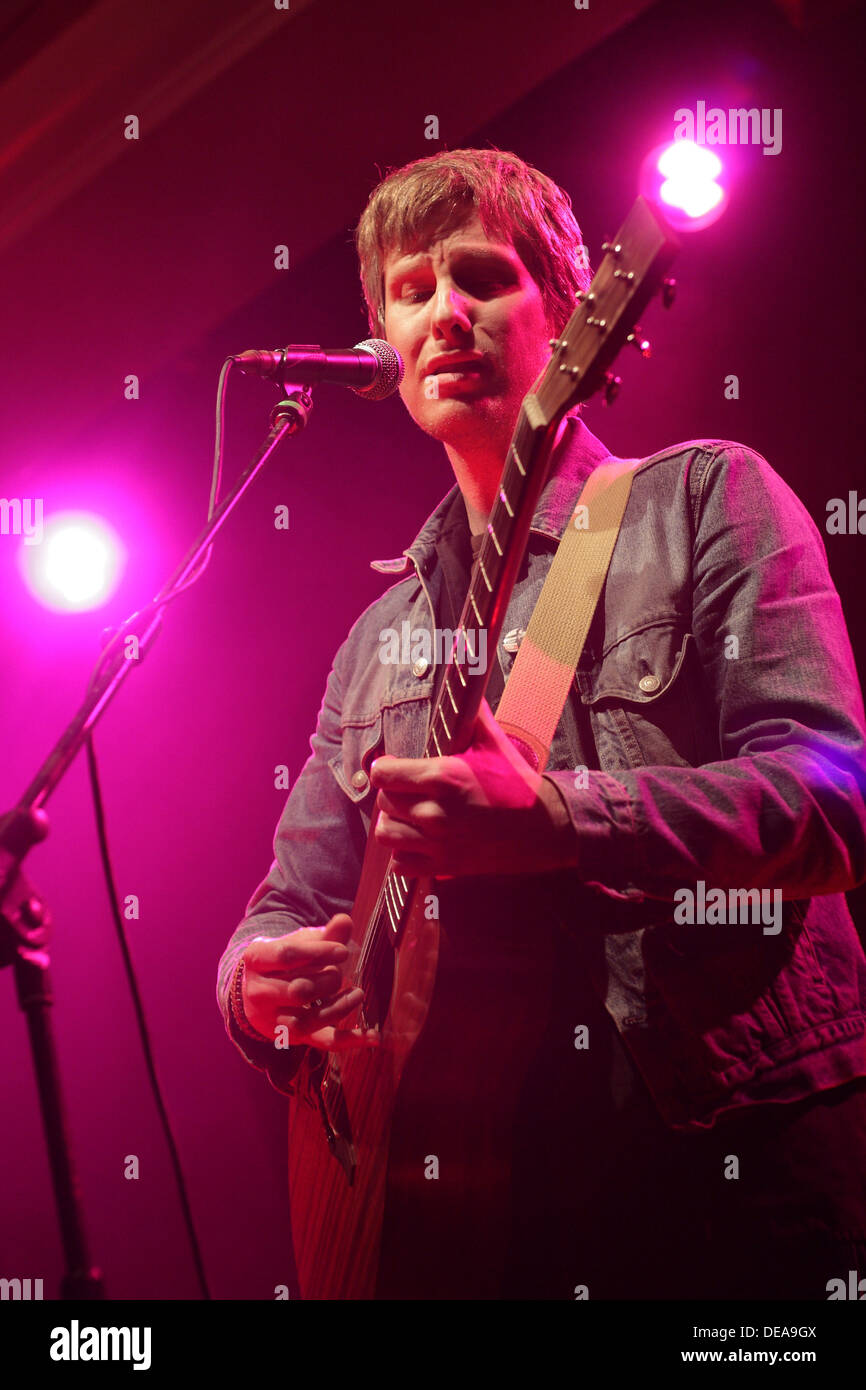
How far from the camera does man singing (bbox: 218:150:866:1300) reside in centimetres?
121

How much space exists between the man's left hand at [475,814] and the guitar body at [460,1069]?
0.49 feet

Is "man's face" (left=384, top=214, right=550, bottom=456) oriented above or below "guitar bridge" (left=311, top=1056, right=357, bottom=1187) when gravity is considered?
above

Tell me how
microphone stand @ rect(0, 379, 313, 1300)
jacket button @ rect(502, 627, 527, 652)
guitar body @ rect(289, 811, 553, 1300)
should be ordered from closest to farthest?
microphone stand @ rect(0, 379, 313, 1300)
guitar body @ rect(289, 811, 553, 1300)
jacket button @ rect(502, 627, 527, 652)

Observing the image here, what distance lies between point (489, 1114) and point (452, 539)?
3.52 feet

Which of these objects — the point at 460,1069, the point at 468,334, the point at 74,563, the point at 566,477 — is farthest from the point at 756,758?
Result: the point at 74,563

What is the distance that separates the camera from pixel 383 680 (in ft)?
6.53

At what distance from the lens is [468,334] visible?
6.05 ft

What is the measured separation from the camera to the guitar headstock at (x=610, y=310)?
116 centimetres

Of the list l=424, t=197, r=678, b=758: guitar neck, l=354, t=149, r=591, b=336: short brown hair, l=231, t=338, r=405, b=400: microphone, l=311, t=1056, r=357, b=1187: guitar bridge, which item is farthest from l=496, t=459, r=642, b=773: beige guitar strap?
l=311, t=1056, r=357, b=1187: guitar bridge

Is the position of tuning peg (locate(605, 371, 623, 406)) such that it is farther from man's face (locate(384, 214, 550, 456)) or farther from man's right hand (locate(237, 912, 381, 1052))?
man's right hand (locate(237, 912, 381, 1052))

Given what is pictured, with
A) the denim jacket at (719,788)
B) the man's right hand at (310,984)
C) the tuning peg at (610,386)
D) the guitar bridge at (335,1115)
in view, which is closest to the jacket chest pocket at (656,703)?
the denim jacket at (719,788)

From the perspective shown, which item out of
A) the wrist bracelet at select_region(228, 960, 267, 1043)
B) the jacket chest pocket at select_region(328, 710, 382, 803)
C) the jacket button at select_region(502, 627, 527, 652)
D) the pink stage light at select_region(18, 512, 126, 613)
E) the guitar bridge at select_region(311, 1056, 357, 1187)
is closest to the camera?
the guitar bridge at select_region(311, 1056, 357, 1187)

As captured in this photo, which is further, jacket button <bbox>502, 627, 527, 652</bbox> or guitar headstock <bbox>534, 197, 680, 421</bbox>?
jacket button <bbox>502, 627, 527, 652</bbox>

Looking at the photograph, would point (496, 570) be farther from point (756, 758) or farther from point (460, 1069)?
point (460, 1069)
